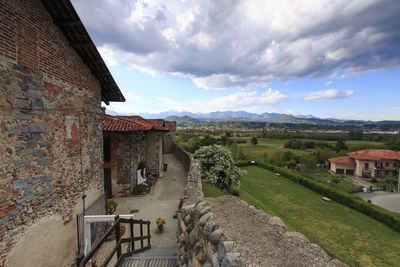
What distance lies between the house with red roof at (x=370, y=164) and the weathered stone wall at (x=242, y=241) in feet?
176

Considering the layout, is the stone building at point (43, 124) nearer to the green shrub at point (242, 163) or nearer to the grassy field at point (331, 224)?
the grassy field at point (331, 224)

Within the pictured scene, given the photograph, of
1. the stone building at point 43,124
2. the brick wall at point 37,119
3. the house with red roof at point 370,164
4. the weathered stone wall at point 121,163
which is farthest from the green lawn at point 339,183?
the brick wall at point 37,119

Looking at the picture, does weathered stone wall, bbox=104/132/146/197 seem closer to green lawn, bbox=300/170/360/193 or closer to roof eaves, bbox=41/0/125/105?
roof eaves, bbox=41/0/125/105

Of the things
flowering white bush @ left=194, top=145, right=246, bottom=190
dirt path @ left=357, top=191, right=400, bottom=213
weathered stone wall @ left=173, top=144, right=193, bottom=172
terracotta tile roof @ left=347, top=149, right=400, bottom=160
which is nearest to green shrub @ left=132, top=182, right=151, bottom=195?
flowering white bush @ left=194, top=145, right=246, bottom=190

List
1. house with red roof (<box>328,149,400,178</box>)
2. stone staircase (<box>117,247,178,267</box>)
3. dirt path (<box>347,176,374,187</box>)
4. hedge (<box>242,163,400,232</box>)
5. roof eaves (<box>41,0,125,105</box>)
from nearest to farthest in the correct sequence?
roof eaves (<box>41,0,125,105</box>) < stone staircase (<box>117,247,178,267</box>) < hedge (<box>242,163,400,232</box>) < dirt path (<box>347,176,374,187</box>) < house with red roof (<box>328,149,400,178</box>)

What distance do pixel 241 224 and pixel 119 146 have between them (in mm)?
11015

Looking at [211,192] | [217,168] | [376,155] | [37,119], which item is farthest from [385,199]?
[37,119]

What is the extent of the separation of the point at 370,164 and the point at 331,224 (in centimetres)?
3442

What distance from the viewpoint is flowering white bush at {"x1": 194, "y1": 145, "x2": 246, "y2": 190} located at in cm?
1435

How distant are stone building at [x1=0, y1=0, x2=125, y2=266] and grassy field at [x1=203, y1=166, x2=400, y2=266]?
20.4 feet

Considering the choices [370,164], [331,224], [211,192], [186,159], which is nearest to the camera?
[211,192]

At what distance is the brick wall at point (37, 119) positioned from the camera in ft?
13.3

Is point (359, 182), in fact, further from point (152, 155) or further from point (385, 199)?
point (152, 155)

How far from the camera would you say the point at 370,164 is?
41.9m
